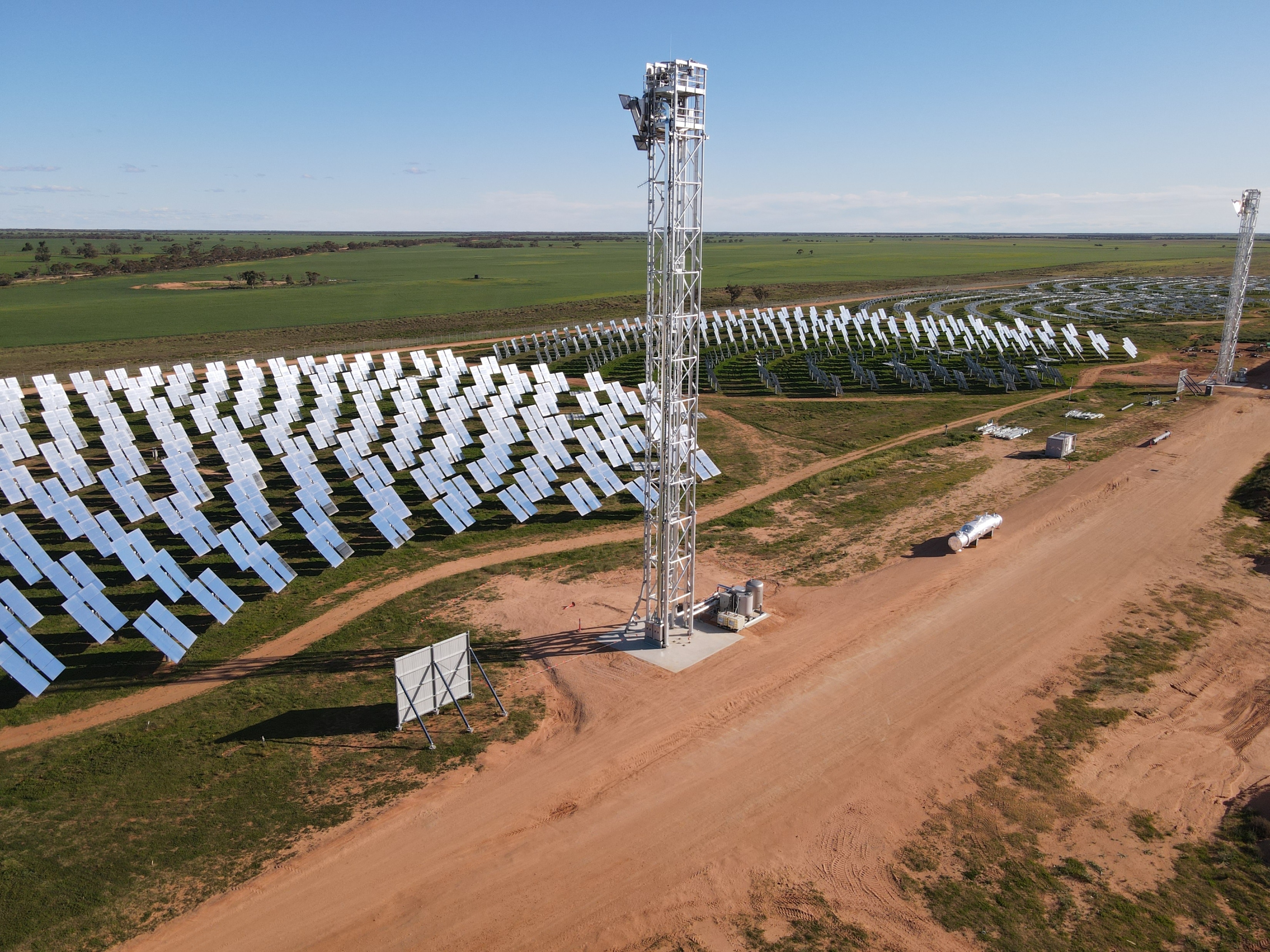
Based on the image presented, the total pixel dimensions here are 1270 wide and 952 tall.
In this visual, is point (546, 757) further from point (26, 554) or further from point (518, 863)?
point (26, 554)

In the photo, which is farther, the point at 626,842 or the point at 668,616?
the point at 668,616

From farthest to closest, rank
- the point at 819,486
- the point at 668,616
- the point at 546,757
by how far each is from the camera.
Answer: the point at 819,486, the point at 668,616, the point at 546,757

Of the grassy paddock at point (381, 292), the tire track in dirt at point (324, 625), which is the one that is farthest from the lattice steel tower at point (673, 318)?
the grassy paddock at point (381, 292)

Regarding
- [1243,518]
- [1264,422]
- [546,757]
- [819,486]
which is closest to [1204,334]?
[1264,422]

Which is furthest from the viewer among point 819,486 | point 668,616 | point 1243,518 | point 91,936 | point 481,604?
point 819,486

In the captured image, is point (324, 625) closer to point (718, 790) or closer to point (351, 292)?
point (718, 790)

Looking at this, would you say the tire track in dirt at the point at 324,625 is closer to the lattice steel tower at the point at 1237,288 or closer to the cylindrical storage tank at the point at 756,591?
the cylindrical storage tank at the point at 756,591
